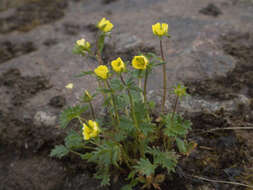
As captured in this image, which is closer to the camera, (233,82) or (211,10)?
(233,82)

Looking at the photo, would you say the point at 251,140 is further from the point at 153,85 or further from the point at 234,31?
the point at 234,31

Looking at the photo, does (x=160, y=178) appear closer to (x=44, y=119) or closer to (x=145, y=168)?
(x=145, y=168)

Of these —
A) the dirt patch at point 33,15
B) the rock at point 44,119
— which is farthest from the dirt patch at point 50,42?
the rock at point 44,119

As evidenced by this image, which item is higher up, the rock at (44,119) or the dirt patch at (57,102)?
the dirt patch at (57,102)

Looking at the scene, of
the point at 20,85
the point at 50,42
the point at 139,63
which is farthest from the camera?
the point at 50,42

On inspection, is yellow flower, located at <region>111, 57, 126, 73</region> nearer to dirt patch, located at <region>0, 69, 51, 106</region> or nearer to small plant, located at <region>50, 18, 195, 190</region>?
small plant, located at <region>50, 18, 195, 190</region>

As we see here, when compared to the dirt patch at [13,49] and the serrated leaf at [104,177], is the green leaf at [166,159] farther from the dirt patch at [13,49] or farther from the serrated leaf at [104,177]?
the dirt patch at [13,49]

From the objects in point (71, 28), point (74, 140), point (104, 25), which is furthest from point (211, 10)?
point (74, 140)
